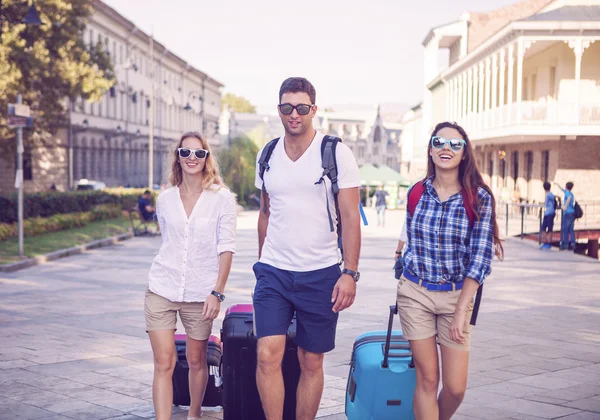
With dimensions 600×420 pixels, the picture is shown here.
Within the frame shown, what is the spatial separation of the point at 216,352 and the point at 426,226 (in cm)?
197

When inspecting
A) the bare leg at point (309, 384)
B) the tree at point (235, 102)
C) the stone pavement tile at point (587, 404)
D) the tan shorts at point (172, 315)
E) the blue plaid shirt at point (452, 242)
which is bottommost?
the stone pavement tile at point (587, 404)

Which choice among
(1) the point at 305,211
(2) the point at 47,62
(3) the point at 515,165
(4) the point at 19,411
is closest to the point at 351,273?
(1) the point at 305,211

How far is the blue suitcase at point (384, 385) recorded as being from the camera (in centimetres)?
496

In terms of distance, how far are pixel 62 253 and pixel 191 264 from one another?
14.6 metres

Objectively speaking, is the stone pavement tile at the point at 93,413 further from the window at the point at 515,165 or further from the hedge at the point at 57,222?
the window at the point at 515,165

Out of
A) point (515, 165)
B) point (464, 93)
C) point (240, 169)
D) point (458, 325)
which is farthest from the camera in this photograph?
point (240, 169)

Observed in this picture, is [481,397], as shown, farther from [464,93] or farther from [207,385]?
[464,93]

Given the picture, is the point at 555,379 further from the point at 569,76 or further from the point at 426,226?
the point at 569,76

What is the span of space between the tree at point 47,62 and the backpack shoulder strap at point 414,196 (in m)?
27.2

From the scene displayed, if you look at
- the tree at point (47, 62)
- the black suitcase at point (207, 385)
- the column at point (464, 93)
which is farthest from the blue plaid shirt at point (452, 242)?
the column at point (464, 93)

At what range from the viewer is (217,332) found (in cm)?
934

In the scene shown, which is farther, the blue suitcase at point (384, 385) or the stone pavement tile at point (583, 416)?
the stone pavement tile at point (583, 416)

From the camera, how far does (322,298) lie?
4.95 metres

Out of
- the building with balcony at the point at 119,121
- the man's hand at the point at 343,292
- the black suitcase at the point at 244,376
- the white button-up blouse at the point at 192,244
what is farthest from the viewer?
the building with balcony at the point at 119,121
